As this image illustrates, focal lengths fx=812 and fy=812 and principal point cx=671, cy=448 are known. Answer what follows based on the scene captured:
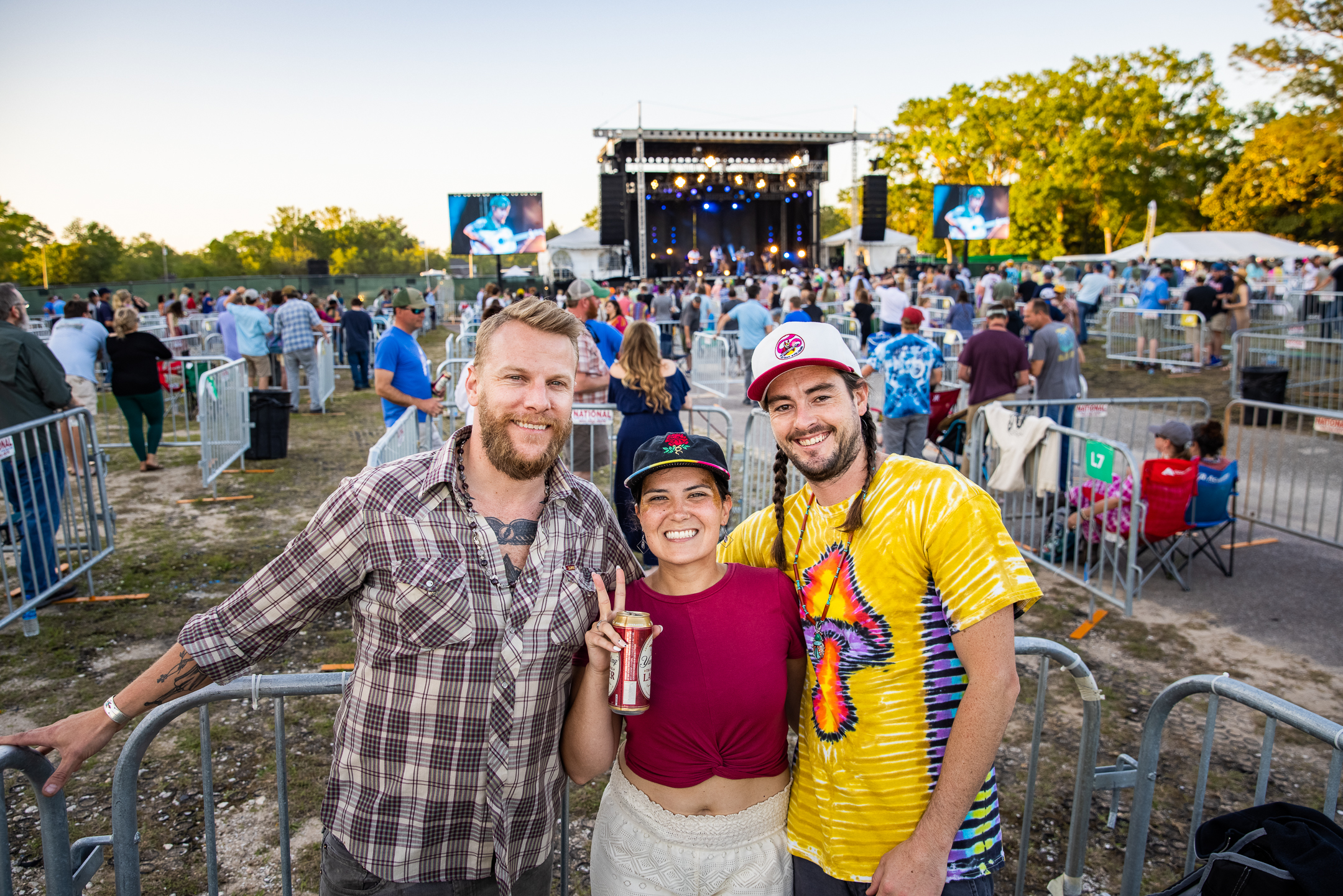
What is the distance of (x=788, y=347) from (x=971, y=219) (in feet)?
121

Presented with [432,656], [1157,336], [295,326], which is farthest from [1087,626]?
[1157,336]

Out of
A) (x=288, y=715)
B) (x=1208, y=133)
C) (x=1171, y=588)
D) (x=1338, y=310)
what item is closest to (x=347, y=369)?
(x=288, y=715)

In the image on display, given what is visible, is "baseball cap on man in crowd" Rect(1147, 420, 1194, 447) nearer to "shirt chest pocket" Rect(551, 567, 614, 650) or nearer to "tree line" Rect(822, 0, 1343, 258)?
"shirt chest pocket" Rect(551, 567, 614, 650)

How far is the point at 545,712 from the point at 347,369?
67.7 ft

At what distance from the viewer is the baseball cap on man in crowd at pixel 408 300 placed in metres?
7.50

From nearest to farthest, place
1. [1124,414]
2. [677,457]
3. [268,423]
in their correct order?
[677,457] < [268,423] < [1124,414]

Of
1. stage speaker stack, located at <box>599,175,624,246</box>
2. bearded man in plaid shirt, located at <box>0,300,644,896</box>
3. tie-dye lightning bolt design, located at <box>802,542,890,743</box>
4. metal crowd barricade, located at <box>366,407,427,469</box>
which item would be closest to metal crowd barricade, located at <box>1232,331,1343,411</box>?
metal crowd barricade, located at <box>366,407,427,469</box>

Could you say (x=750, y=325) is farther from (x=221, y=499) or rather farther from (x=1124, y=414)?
(x=221, y=499)

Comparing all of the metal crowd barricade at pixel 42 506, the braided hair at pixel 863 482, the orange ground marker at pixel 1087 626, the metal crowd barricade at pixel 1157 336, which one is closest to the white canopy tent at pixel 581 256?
the metal crowd barricade at pixel 1157 336

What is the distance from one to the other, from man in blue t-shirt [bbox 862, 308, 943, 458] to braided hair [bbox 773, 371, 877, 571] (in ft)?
17.5

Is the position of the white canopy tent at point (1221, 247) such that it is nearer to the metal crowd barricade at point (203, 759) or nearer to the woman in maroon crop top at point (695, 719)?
the woman in maroon crop top at point (695, 719)

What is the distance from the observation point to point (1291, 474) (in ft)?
23.6

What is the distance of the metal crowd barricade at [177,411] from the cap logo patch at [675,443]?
1007 centimetres

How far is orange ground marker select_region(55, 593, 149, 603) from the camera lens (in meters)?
6.29
